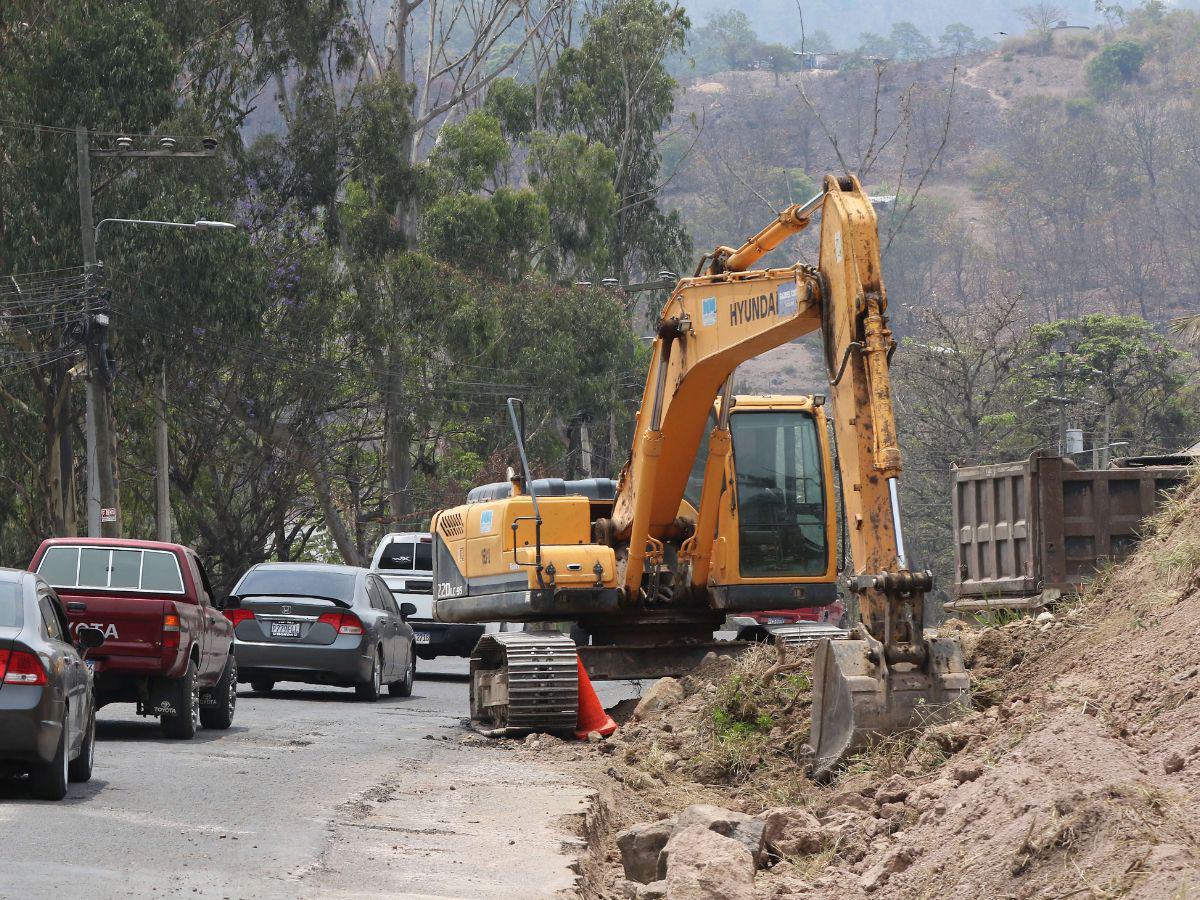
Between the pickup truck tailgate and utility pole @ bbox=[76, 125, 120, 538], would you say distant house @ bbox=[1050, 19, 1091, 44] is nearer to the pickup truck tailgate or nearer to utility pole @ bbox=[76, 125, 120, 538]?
utility pole @ bbox=[76, 125, 120, 538]

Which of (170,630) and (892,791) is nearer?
(892,791)

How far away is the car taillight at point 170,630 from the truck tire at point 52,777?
3.98 m

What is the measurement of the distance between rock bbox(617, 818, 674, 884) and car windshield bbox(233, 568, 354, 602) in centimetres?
1170

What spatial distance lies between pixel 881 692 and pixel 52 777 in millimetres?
4802

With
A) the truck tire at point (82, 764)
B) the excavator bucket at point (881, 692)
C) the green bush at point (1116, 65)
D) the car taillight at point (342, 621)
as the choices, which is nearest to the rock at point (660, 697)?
the car taillight at point (342, 621)

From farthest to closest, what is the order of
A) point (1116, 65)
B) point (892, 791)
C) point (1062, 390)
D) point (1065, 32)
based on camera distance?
point (1065, 32)
point (1116, 65)
point (1062, 390)
point (892, 791)

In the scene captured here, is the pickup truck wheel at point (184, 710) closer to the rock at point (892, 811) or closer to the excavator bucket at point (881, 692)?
the excavator bucket at point (881, 692)

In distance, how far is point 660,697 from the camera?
16.0 meters

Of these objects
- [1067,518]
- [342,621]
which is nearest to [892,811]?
[1067,518]

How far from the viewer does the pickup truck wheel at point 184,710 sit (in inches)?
589

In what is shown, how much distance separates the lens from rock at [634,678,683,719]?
15.8 m

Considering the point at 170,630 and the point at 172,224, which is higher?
the point at 172,224

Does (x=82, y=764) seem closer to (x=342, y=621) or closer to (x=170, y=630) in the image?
(x=170, y=630)

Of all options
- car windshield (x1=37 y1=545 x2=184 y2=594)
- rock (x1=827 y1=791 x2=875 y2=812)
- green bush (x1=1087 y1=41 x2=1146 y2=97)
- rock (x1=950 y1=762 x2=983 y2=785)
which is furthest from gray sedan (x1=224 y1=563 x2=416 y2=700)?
green bush (x1=1087 y1=41 x2=1146 y2=97)
